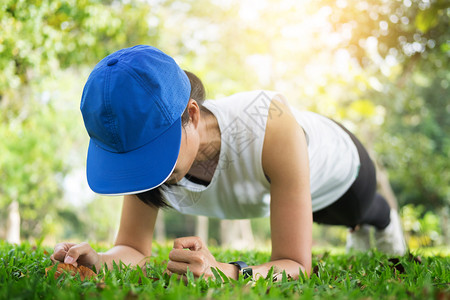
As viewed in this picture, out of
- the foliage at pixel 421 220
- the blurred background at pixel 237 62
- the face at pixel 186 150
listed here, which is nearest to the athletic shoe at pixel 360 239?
the blurred background at pixel 237 62

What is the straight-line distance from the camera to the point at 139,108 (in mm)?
1532

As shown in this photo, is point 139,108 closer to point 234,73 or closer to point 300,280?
point 300,280

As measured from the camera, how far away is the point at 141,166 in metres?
1.57

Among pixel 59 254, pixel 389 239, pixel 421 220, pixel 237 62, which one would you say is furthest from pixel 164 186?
pixel 421 220

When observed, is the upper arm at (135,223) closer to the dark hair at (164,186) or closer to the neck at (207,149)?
the dark hair at (164,186)

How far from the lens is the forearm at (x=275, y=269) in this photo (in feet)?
5.49

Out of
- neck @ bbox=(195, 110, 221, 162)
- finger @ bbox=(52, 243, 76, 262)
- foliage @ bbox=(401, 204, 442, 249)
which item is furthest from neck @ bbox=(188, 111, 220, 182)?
foliage @ bbox=(401, 204, 442, 249)

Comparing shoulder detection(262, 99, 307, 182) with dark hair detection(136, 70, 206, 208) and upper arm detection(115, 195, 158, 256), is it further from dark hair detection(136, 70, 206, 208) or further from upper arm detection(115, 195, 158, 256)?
upper arm detection(115, 195, 158, 256)

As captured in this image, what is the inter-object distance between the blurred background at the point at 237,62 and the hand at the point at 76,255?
3.90ft

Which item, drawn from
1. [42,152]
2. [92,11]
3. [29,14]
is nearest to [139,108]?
[29,14]

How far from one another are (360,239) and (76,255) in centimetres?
285

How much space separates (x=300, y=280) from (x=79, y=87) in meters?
11.7

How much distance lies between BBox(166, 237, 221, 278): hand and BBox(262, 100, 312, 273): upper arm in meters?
0.35

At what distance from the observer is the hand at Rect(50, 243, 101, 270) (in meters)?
1.81
